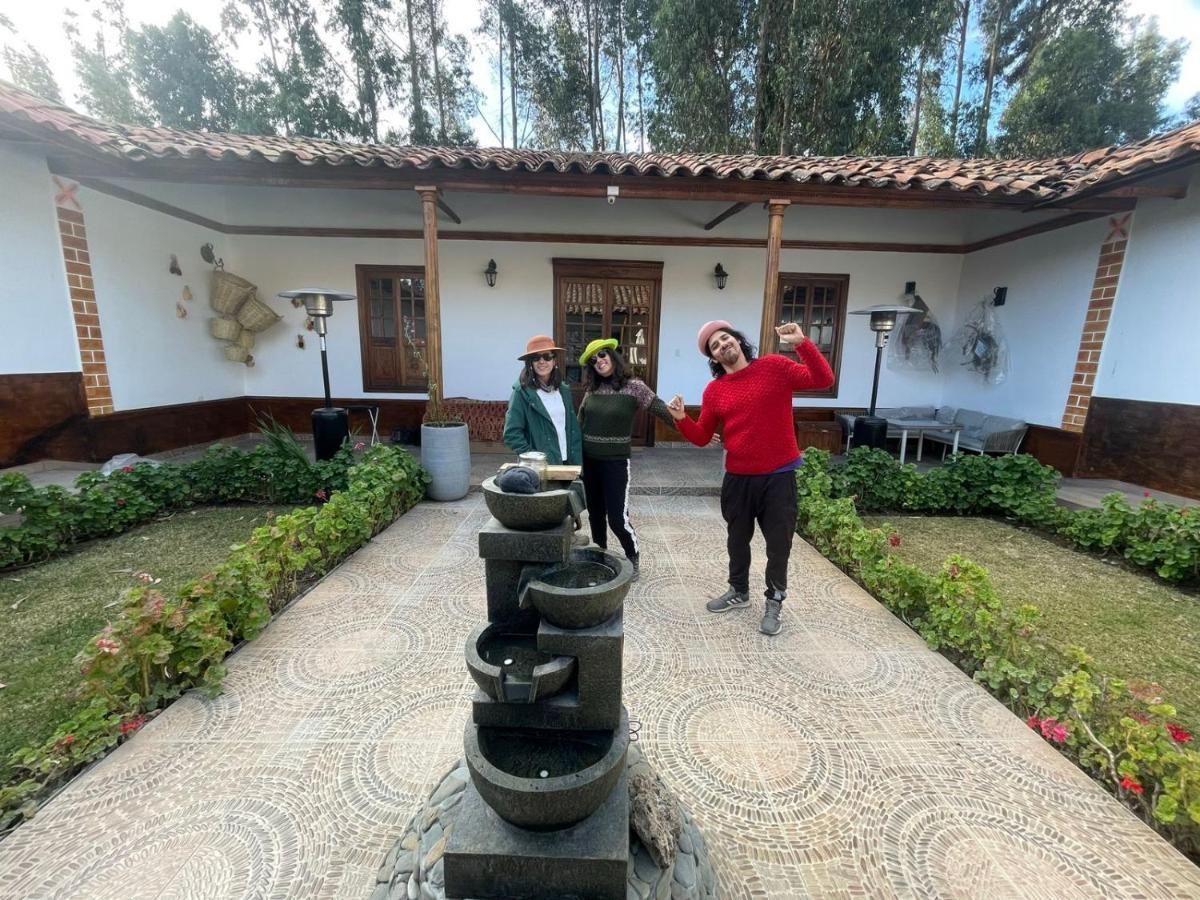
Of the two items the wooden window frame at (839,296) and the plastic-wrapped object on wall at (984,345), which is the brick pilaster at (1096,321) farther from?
the wooden window frame at (839,296)

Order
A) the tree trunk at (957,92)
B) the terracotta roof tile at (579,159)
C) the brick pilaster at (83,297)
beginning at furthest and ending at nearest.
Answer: the tree trunk at (957,92) → the brick pilaster at (83,297) → the terracotta roof tile at (579,159)

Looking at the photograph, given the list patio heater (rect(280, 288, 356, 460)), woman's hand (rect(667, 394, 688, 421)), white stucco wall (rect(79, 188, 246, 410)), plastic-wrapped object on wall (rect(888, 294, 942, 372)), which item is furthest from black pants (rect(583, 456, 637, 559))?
plastic-wrapped object on wall (rect(888, 294, 942, 372))

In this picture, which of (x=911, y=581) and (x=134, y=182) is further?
(x=134, y=182)

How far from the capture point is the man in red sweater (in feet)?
8.45

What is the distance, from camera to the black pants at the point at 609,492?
125 inches

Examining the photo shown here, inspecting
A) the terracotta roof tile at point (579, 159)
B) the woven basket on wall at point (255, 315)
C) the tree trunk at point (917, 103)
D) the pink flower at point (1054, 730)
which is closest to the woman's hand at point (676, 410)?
the pink flower at point (1054, 730)

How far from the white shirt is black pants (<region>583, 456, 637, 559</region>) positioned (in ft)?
0.60

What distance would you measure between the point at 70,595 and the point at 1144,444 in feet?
30.9

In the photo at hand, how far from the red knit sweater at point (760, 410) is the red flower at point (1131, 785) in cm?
163

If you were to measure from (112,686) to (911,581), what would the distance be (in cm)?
399

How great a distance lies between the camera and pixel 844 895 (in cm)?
146

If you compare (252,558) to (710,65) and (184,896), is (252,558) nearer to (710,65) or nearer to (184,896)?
(184,896)

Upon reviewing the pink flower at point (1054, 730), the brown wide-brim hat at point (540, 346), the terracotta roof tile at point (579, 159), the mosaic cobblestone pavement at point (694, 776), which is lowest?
the mosaic cobblestone pavement at point (694, 776)

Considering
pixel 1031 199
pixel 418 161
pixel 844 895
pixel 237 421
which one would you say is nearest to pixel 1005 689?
pixel 844 895
